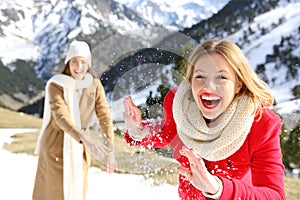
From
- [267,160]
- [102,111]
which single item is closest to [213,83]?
[267,160]

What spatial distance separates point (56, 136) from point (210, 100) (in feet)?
3.59

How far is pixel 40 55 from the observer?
26219mm

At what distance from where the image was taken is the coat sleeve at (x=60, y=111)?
5.69 feet

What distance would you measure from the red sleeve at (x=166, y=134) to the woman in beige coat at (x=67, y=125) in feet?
2.50

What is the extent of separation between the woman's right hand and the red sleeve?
0.5 inches

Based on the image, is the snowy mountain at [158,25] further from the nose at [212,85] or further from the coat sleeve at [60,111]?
the coat sleeve at [60,111]

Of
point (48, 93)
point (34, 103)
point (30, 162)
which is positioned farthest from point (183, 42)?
point (34, 103)

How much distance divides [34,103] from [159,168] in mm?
22311

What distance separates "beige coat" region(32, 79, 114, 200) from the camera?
1.77m

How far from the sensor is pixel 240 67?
854 millimetres

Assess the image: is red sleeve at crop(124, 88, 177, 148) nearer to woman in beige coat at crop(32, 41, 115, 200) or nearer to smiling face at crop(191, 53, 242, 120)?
smiling face at crop(191, 53, 242, 120)

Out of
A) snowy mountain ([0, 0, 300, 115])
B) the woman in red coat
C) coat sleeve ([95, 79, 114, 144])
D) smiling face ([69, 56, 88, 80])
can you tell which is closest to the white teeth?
the woman in red coat

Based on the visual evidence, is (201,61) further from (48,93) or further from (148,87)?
(48,93)

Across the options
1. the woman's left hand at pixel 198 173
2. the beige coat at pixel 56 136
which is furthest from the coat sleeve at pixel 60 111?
the woman's left hand at pixel 198 173
